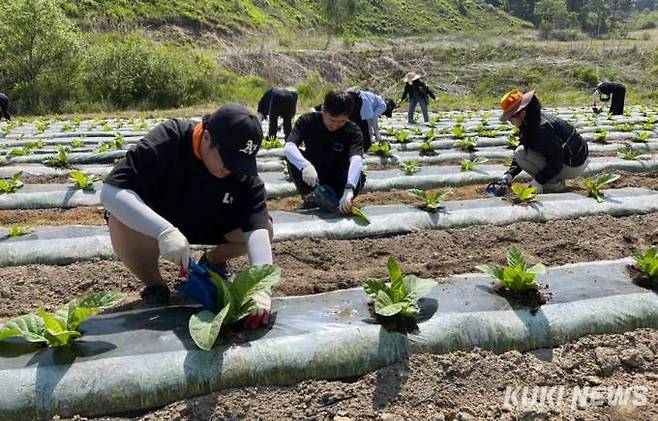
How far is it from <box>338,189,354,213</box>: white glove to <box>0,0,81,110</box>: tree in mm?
16828

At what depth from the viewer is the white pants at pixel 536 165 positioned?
5371mm

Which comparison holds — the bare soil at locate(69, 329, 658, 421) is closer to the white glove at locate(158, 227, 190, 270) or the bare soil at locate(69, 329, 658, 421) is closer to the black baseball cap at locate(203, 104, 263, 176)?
the white glove at locate(158, 227, 190, 270)

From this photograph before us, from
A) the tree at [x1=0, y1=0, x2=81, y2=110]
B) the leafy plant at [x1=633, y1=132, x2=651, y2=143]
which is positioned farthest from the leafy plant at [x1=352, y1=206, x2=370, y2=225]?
the tree at [x1=0, y1=0, x2=81, y2=110]

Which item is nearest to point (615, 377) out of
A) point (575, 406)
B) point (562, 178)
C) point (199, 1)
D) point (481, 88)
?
point (575, 406)

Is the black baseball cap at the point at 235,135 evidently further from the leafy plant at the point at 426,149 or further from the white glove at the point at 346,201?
the leafy plant at the point at 426,149

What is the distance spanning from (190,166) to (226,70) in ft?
68.2

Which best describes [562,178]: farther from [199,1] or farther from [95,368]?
[199,1]

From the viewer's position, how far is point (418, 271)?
11.3 feet

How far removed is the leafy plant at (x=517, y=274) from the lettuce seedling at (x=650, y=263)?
709mm

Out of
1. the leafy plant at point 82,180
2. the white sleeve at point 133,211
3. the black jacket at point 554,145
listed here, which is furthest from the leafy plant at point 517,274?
the leafy plant at point 82,180

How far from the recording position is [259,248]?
8.64 feet

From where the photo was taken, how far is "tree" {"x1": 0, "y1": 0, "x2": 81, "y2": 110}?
17422mm

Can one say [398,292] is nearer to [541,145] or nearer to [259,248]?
[259,248]

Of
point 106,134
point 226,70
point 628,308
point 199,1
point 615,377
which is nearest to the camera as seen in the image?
point 615,377
